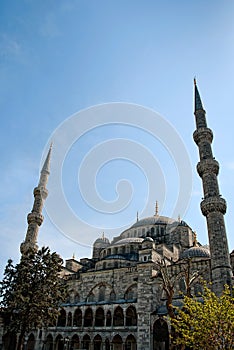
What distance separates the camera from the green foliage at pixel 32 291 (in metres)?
18.8

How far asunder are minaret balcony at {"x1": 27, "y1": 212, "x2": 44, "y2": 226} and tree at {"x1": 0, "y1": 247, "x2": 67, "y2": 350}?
10023mm

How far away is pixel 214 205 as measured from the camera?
21.3 m

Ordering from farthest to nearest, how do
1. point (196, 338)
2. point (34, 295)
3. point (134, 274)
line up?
point (134, 274) → point (34, 295) → point (196, 338)

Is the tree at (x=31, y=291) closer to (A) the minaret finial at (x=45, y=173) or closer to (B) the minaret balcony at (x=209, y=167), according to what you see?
(B) the minaret balcony at (x=209, y=167)

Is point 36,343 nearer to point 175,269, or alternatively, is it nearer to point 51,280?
point 51,280

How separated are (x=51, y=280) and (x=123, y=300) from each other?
7.08m

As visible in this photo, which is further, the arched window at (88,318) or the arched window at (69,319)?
the arched window at (69,319)

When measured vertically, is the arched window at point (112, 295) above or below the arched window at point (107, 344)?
above

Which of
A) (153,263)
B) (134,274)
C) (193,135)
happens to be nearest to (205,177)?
(193,135)

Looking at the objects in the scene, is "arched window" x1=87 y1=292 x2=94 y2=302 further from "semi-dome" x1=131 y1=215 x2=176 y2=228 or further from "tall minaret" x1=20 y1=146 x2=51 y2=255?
"semi-dome" x1=131 y1=215 x2=176 y2=228

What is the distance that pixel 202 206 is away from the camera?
72.2ft

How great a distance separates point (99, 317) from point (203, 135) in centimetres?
1765

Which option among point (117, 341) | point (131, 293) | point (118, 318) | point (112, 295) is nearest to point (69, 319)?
point (112, 295)

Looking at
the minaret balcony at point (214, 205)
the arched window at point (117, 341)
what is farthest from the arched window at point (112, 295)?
the minaret balcony at point (214, 205)
